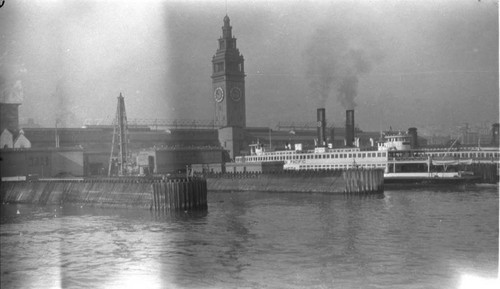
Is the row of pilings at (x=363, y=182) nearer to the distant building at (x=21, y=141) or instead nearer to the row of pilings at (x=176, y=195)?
the row of pilings at (x=176, y=195)

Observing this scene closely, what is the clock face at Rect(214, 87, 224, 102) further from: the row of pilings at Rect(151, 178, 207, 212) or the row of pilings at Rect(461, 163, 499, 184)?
the row of pilings at Rect(151, 178, 207, 212)

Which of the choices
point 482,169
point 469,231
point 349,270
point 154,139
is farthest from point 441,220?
point 154,139

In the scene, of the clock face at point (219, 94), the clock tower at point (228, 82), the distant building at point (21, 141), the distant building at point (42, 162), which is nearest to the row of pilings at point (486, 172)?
the distant building at point (42, 162)

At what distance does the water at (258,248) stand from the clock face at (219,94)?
6891 centimetres

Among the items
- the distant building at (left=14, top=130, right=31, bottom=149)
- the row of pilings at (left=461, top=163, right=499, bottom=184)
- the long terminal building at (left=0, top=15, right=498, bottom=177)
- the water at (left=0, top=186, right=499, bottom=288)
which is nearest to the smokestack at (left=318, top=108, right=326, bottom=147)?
the long terminal building at (left=0, top=15, right=498, bottom=177)

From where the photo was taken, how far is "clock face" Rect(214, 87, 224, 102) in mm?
102000

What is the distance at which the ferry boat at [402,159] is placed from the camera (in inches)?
2256

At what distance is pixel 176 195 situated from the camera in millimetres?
34625

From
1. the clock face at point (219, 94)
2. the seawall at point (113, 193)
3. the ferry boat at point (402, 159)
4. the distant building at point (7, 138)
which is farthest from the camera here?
the clock face at point (219, 94)

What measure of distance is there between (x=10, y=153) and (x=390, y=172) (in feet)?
130

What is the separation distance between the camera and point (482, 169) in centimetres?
5600

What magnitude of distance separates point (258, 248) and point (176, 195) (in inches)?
573

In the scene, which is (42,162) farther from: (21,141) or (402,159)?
(402,159)

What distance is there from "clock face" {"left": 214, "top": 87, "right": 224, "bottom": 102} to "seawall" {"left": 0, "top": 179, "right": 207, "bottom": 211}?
56.7 metres
